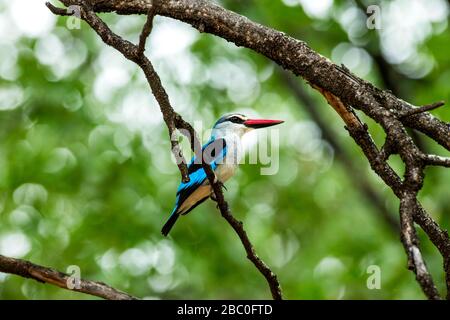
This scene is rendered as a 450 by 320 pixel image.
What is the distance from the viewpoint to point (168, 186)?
29.3 ft

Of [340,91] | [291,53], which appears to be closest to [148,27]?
[291,53]

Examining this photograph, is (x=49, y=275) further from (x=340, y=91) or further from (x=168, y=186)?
(x=168, y=186)

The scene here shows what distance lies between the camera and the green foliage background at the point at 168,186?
7.85 m

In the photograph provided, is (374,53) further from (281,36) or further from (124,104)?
(281,36)

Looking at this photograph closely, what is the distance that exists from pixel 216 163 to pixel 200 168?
0.18m

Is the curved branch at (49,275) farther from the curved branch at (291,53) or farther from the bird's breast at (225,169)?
the bird's breast at (225,169)

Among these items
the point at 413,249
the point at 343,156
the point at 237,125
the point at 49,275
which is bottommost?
the point at 413,249

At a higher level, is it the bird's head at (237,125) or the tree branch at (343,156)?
the tree branch at (343,156)

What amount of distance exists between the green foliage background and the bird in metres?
1.83

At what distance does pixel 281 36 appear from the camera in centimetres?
334

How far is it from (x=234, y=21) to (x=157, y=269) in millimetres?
5457

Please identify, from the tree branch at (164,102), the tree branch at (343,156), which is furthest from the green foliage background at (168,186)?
the tree branch at (164,102)

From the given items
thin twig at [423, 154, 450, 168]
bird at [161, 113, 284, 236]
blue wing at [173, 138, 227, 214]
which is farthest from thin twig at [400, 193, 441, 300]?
blue wing at [173, 138, 227, 214]

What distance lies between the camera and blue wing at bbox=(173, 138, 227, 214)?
5207 millimetres
